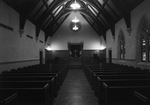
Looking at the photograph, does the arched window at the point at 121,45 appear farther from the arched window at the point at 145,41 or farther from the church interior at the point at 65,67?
the arched window at the point at 145,41

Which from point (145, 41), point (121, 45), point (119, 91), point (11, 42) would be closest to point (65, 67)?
point (11, 42)

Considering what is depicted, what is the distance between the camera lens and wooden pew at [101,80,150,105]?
3.20 m

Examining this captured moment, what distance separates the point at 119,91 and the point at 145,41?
5022 mm

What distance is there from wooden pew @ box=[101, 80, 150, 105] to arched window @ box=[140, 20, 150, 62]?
3.45 meters

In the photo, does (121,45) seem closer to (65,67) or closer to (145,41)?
(145,41)

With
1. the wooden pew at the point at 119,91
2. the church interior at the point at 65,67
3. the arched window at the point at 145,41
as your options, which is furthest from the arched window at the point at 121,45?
the wooden pew at the point at 119,91

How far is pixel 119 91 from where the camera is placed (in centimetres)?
329

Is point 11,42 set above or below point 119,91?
above

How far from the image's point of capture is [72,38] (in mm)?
18500

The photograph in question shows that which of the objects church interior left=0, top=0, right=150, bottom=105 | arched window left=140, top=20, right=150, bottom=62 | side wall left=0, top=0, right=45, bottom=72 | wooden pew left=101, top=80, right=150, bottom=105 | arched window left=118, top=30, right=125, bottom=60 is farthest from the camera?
arched window left=118, top=30, right=125, bottom=60

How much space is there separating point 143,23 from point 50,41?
12516mm

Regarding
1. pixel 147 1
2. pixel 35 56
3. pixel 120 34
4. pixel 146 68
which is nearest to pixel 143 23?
pixel 147 1

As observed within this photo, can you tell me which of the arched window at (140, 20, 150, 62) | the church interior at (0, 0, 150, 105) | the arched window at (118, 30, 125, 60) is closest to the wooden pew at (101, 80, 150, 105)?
the church interior at (0, 0, 150, 105)

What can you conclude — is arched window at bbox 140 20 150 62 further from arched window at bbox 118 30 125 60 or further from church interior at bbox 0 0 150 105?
arched window at bbox 118 30 125 60
